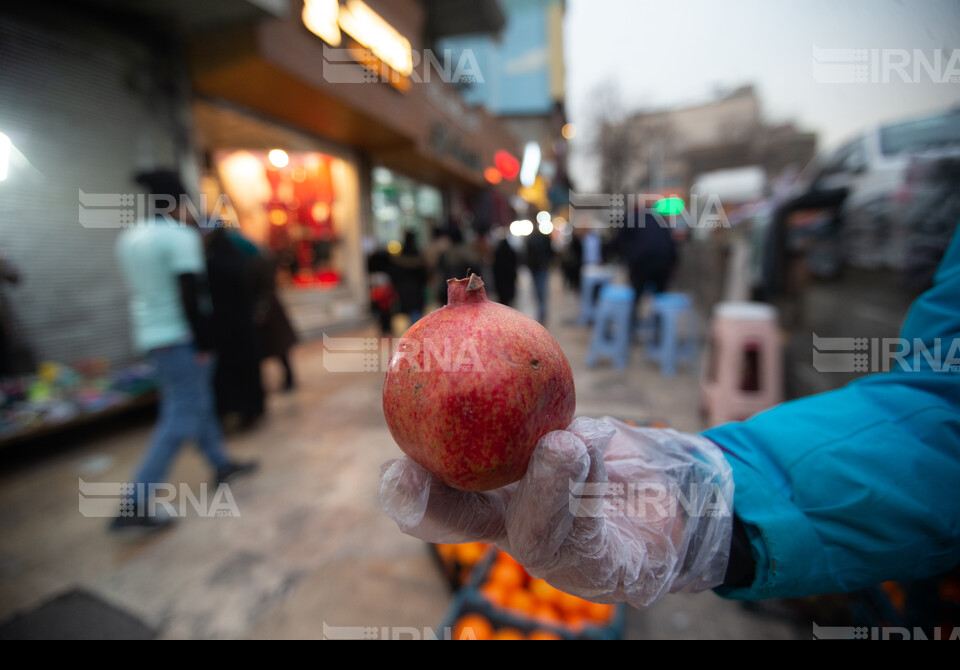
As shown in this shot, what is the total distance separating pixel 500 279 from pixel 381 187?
6368 mm

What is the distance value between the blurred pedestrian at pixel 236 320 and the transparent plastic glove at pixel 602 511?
3.95m

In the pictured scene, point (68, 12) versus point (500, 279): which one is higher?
point (68, 12)

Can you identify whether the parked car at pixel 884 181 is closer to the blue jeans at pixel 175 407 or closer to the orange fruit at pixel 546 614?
the orange fruit at pixel 546 614

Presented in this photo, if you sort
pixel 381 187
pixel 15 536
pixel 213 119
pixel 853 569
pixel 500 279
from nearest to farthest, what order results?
pixel 853 569
pixel 15 536
pixel 500 279
pixel 213 119
pixel 381 187

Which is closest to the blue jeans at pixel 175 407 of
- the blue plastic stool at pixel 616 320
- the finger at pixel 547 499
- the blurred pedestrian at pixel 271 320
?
the blurred pedestrian at pixel 271 320

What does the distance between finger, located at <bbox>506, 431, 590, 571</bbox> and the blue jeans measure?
10.1ft

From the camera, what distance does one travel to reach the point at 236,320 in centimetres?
420

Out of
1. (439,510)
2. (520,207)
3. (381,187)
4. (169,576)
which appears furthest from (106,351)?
(520,207)

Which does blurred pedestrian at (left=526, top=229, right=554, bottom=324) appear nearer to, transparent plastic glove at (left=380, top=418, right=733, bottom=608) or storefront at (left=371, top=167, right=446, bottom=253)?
storefront at (left=371, top=167, right=446, bottom=253)

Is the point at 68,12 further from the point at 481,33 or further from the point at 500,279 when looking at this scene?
the point at 481,33

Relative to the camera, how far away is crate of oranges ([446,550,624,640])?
178cm

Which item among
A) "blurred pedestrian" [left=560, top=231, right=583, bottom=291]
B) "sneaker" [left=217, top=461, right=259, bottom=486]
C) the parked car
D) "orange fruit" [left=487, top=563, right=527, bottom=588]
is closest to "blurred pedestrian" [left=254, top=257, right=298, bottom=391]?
"sneaker" [left=217, top=461, right=259, bottom=486]
